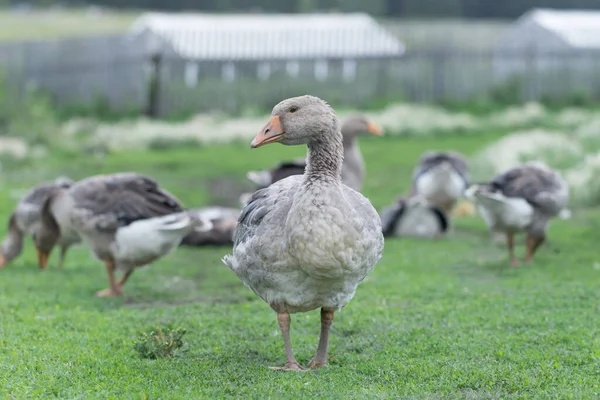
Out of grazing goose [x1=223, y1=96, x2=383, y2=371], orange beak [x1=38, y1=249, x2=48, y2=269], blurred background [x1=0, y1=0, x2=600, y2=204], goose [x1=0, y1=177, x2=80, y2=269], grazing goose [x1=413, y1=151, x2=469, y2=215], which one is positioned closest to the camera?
grazing goose [x1=223, y1=96, x2=383, y2=371]

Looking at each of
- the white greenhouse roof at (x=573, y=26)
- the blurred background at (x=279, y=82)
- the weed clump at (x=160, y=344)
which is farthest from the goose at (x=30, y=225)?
the white greenhouse roof at (x=573, y=26)

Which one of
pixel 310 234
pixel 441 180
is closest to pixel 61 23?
pixel 441 180

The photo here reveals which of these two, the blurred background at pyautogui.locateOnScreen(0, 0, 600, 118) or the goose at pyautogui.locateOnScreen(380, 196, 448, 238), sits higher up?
the goose at pyautogui.locateOnScreen(380, 196, 448, 238)

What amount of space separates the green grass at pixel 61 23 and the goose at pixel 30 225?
36.6m

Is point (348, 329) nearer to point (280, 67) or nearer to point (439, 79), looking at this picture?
point (280, 67)

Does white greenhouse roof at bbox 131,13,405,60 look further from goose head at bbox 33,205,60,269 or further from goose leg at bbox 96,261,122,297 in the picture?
goose leg at bbox 96,261,122,297

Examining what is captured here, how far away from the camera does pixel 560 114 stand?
94.5 ft

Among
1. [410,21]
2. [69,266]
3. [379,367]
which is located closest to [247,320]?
[379,367]

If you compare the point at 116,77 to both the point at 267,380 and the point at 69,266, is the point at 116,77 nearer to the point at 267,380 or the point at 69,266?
the point at 69,266

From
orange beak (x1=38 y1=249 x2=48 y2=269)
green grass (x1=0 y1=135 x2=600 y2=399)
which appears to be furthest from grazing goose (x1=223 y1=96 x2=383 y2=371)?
orange beak (x1=38 y1=249 x2=48 y2=269)

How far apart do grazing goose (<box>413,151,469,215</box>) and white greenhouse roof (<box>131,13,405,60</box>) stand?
18.1 meters

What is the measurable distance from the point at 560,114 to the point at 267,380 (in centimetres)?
2345

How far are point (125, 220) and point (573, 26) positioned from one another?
29.5 metres

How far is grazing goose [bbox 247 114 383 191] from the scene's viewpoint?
12.4 m
